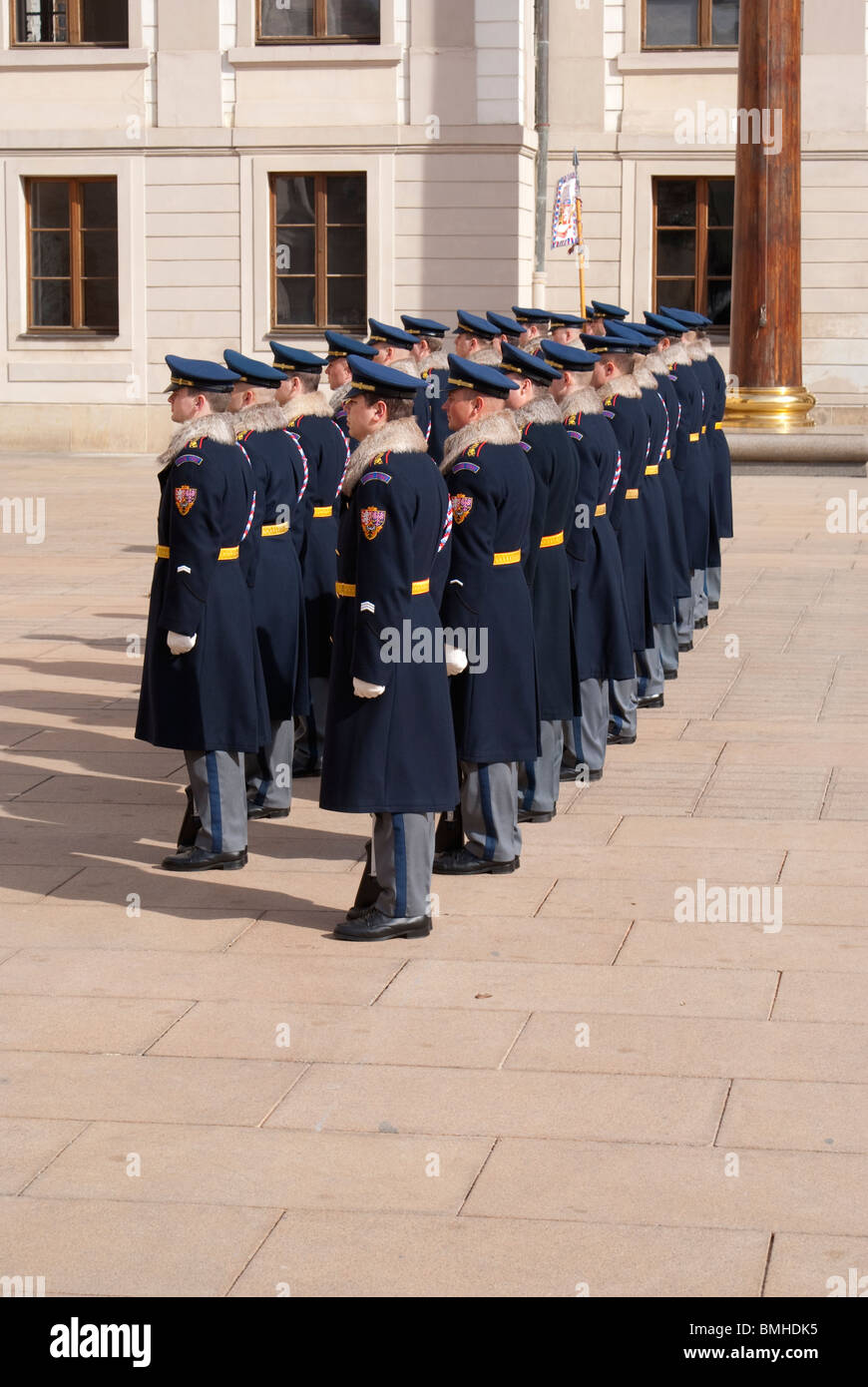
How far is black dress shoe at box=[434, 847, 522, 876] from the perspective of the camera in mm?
7332

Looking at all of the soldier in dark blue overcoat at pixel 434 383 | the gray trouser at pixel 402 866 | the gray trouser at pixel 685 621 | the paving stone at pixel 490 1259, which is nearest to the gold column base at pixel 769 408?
the gray trouser at pixel 685 621

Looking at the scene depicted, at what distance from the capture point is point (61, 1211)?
443 centimetres

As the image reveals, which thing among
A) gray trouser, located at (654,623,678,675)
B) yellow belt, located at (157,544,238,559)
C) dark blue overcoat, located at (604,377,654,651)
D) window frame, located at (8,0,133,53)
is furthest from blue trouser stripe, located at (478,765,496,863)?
window frame, located at (8,0,133,53)

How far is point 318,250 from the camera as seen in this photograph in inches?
985

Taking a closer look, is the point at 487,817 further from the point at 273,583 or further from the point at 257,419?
the point at 257,419

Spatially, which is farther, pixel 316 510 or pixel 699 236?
pixel 699 236

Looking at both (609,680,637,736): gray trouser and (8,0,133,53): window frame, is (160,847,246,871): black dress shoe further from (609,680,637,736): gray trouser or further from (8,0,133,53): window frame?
(8,0,133,53): window frame

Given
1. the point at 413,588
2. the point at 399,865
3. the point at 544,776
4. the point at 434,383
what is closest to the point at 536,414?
the point at 544,776

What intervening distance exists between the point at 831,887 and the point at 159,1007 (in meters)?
2.46

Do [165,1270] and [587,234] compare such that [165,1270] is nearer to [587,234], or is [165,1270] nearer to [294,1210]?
[294,1210]

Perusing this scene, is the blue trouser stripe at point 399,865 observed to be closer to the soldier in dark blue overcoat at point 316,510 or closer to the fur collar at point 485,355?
the soldier in dark blue overcoat at point 316,510

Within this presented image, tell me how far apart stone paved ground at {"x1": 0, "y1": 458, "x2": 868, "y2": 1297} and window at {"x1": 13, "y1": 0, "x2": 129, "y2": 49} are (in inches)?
687

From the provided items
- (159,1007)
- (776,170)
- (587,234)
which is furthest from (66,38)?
→ (159,1007)

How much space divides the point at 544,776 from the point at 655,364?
142 inches
